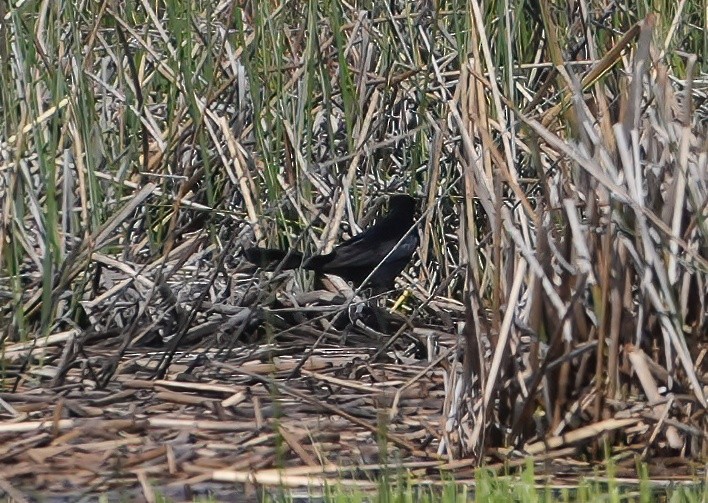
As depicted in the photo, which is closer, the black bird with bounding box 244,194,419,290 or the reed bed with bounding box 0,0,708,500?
the reed bed with bounding box 0,0,708,500

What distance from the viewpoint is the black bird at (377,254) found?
4.47 m

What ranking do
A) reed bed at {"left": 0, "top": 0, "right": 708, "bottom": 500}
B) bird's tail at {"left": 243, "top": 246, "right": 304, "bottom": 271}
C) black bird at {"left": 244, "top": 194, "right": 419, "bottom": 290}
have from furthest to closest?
black bird at {"left": 244, "top": 194, "right": 419, "bottom": 290} → bird's tail at {"left": 243, "top": 246, "right": 304, "bottom": 271} → reed bed at {"left": 0, "top": 0, "right": 708, "bottom": 500}

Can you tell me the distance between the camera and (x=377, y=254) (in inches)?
179

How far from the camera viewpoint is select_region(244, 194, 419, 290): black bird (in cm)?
447

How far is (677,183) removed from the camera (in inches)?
110

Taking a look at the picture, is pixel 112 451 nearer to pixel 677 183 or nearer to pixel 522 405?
pixel 522 405

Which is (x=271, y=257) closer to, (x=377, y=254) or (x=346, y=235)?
(x=377, y=254)

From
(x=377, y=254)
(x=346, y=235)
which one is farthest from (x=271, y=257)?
(x=346, y=235)

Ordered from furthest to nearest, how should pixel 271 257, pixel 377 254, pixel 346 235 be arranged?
pixel 346 235 → pixel 377 254 → pixel 271 257

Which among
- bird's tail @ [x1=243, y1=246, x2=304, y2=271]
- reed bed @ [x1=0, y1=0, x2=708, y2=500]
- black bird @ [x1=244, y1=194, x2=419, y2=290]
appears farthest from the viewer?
black bird @ [x1=244, y1=194, x2=419, y2=290]

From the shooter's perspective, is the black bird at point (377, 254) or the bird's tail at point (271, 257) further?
the black bird at point (377, 254)

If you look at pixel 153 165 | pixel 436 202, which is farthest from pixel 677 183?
pixel 153 165

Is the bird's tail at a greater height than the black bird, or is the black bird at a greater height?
the bird's tail

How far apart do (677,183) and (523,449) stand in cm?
69
